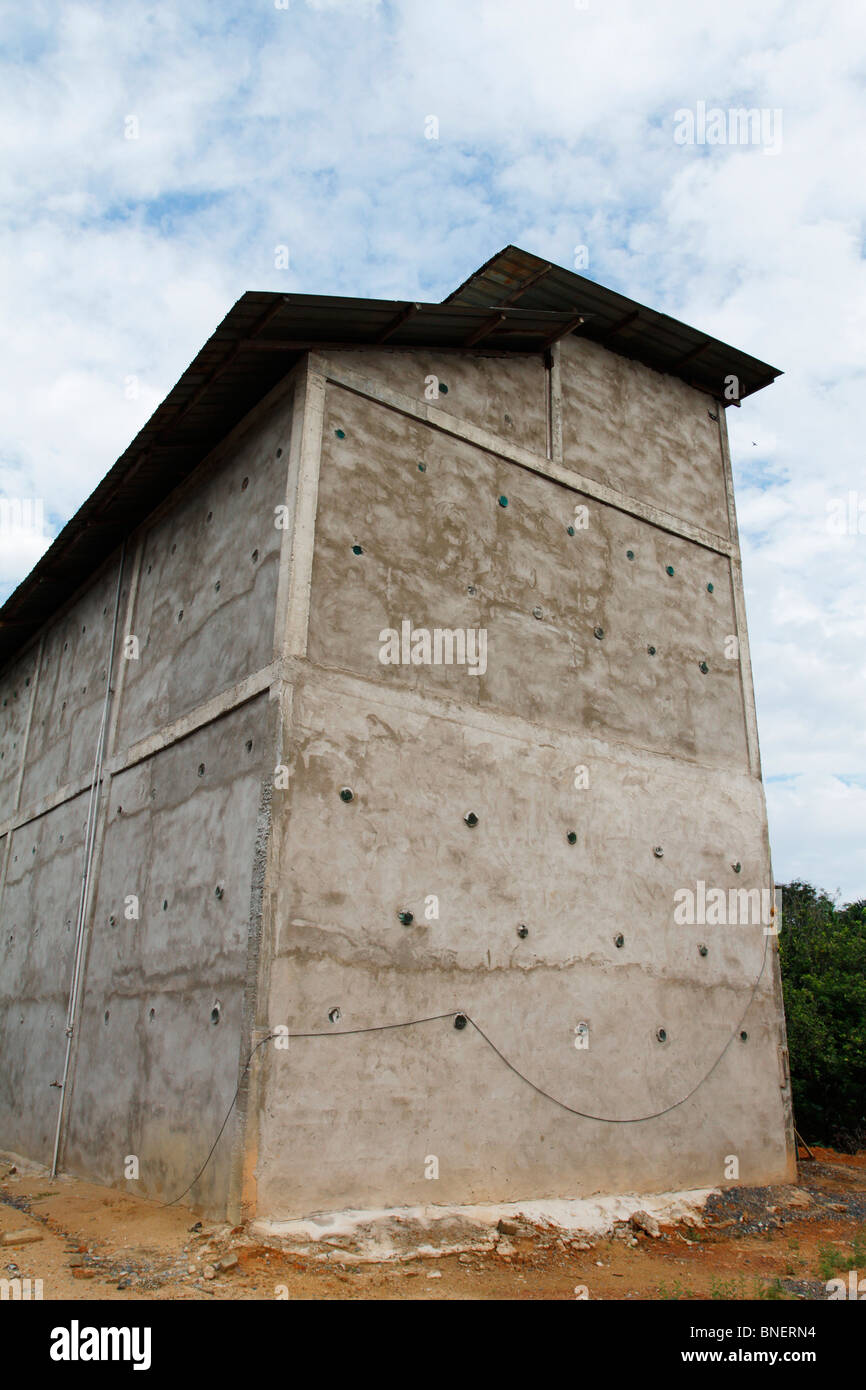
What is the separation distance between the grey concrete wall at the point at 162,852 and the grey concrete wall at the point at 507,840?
→ 60 cm

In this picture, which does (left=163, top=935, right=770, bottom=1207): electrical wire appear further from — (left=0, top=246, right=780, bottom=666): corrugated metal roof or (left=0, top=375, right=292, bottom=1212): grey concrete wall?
(left=0, top=246, right=780, bottom=666): corrugated metal roof

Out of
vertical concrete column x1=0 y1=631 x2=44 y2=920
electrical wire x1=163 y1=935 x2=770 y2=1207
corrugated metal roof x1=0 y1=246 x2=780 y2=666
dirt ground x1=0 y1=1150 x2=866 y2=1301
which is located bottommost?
dirt ground x1=0 y1=1150 x2=866 y2=1301

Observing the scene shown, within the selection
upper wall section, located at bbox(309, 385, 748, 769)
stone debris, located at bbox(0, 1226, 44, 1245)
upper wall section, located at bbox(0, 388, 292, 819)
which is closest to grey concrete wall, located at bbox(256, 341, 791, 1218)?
upper wall section, located at bbox(309, 385, 748, 769)

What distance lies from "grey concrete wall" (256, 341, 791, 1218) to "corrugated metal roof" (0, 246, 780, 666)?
46cm

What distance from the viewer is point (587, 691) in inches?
441

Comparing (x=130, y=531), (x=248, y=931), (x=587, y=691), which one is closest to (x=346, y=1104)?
(x=248, y=931)

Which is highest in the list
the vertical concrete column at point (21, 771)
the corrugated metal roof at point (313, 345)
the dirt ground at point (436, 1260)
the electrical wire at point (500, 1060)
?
the corrugated metal roof at point (313, 345)

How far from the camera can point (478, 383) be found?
11.5 meters

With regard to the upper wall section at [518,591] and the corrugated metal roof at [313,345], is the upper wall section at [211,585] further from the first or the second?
the upper wall section at [518,591]

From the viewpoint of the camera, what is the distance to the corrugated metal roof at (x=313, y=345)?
32.1ft

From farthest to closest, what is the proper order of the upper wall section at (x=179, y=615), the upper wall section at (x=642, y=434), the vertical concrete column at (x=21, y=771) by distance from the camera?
the vertical concrete column at (x=21, y=771)
the upper wall section at (x=642, y=434)
the upper wall section at (x=179, y=615)

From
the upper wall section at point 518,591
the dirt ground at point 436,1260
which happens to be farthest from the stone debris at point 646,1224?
the upper wall section at point 518,591

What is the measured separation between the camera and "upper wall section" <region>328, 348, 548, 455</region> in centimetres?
1061
